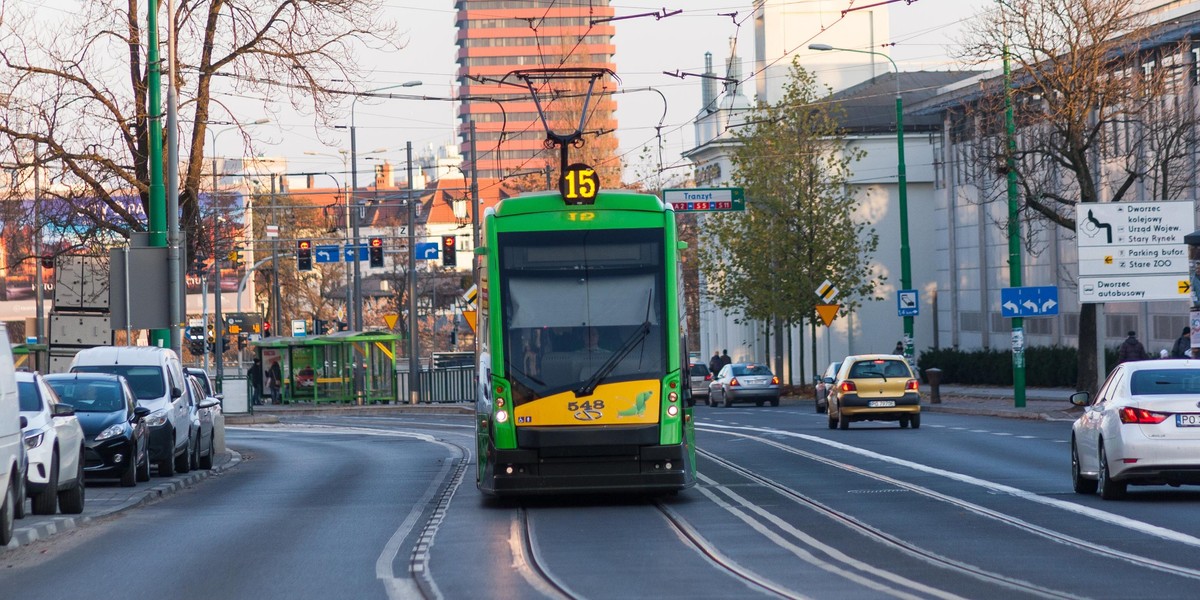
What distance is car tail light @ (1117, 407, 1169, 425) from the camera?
644 inches

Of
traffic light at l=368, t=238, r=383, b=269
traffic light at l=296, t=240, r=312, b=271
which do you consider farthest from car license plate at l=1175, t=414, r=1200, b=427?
traffic light at l=296, t=240, r=312, b=271

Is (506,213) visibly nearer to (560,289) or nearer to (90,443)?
(560,289)

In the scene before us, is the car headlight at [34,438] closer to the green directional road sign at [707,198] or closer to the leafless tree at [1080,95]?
the leafless tree at [1080,95]

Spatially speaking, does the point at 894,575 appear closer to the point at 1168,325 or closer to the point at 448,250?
the point at 1168,325

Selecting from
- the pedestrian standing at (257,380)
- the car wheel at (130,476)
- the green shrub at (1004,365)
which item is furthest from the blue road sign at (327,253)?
the car wheel at (130,476)

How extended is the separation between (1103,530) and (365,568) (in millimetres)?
5985

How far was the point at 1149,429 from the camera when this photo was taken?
16359mm

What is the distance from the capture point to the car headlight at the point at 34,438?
16.7 m

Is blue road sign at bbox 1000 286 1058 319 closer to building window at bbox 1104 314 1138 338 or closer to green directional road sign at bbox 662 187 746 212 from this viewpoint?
building window at bbox 1104 314 1138 338

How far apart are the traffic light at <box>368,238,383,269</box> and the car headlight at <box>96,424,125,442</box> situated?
3436 centimetres

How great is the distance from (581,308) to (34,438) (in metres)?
5.49

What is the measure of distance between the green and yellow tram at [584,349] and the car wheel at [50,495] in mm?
4266

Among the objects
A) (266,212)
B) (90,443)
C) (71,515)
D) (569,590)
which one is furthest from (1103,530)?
(266,212)

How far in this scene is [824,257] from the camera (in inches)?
2377
